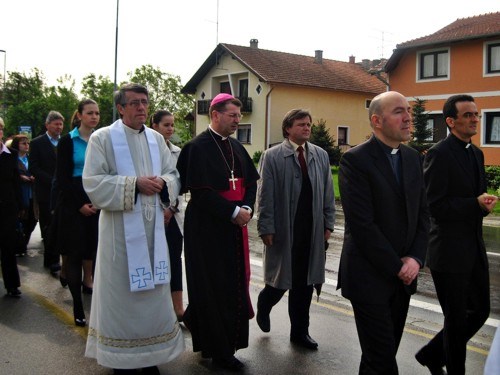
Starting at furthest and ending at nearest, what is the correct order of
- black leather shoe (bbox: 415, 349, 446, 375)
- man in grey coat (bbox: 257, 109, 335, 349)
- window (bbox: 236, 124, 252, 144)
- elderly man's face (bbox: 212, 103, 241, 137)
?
window (bbox: 236, 124, 252, 144) < man in grey coat (bbox: 257, 109, 335, 349) < elderly man's face (bbox: 212, 103, 241, 137) < black leather shoe (bbox: 415, 349, 446, 375)

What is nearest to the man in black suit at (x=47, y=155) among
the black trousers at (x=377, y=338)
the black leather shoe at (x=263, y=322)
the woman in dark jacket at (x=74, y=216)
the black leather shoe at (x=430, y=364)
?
the woman in dark jacket at (x=74, y=216)

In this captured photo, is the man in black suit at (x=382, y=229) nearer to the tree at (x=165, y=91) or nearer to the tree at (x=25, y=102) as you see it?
the tree at (x=25, y=102)

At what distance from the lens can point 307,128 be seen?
17.6 ft

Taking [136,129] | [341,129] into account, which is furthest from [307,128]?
[341,129]

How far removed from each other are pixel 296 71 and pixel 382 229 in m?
41.3

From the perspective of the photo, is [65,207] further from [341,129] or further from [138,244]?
[341,129]

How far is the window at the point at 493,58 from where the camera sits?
29.0 m

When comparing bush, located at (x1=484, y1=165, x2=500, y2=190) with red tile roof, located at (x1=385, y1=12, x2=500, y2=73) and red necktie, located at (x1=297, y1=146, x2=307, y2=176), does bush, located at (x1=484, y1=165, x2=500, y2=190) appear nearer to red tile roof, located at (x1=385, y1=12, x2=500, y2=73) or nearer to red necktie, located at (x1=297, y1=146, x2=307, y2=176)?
red tile roof, located at (x1=385, y1=12, x2=500, y2=73)

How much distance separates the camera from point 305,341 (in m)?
5.25

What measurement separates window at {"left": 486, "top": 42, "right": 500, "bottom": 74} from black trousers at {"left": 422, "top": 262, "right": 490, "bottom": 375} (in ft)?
89.7

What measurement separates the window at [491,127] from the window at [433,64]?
3319 millimetres

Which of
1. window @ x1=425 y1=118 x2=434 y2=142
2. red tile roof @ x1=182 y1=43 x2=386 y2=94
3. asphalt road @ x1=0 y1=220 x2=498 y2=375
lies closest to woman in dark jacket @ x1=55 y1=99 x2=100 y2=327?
asphalt road @ x1=0 y1=220 x2=498 y2=375

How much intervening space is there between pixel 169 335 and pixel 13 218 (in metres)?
3.31

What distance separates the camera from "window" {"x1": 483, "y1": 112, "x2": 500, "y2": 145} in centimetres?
2862
